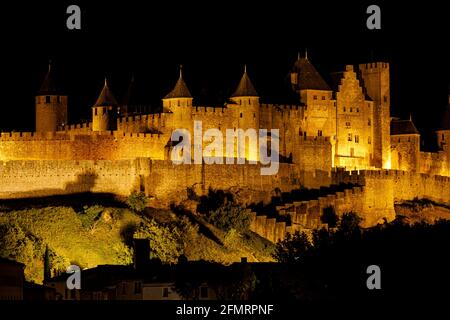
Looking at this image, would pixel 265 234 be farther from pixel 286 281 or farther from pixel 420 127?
pixel 420 127

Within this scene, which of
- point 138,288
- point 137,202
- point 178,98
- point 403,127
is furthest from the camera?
point 403,127

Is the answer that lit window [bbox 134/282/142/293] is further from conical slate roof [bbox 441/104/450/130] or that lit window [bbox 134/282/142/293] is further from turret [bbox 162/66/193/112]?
conical slate roof [bbox 441/104/450/130]

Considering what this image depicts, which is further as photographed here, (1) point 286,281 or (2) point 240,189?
(2) point 240,189

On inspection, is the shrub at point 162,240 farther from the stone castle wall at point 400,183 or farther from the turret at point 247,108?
the stone castle wall at point 400,183

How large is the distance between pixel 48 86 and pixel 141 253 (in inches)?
963

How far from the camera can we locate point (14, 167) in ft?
313

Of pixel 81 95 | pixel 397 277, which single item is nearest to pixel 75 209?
pixel 397 277

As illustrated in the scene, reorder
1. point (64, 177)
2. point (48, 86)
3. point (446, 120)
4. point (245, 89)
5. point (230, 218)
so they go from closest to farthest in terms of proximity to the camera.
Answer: point (230, 218) < point (64, 177) < point (245, 89) < point (48, 86) < point (446, 120)

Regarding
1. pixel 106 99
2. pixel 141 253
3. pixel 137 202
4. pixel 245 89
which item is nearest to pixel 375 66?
pixel 245 89

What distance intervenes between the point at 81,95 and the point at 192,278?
41.3m

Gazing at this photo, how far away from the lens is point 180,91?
100938 mm

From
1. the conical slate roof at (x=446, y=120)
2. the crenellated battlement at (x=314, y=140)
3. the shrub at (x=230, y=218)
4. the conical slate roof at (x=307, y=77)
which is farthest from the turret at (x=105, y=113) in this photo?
the conical slate roof at (x=446, y=120)

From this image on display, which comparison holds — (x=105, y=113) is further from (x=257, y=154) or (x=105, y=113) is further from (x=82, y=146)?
(x=257, y=154)
